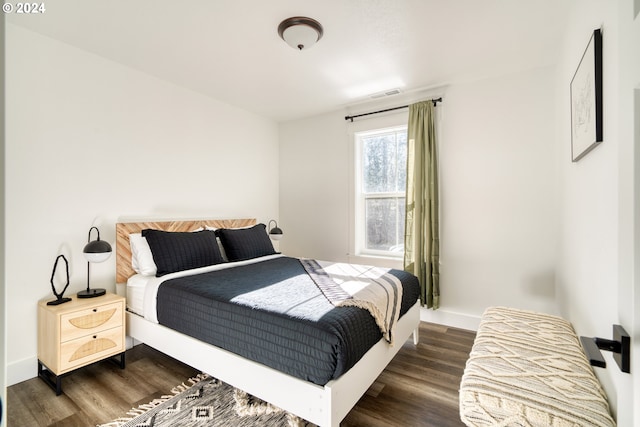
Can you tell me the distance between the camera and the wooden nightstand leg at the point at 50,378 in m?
1.97

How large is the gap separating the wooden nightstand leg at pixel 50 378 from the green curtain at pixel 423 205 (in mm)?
3151

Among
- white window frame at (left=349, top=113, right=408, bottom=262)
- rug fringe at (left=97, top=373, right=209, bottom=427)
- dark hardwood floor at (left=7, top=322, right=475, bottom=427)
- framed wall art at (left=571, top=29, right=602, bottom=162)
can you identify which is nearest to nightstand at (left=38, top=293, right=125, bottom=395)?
dark hardwood floor at (left=7, top=322, right=475, bottom=427)

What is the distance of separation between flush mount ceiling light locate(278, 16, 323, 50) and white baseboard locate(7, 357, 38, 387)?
3137 mm

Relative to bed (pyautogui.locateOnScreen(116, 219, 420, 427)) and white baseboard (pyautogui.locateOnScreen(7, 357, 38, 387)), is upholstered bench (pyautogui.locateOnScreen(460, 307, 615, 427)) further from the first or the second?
white baseboard (pyautogui.locateOnScreen(7, 357, 38, 387))

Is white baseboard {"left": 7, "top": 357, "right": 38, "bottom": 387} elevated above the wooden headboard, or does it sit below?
below

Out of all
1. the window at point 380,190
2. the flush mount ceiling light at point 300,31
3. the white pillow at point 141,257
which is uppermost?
the flush mount ceiling light at point 300,31

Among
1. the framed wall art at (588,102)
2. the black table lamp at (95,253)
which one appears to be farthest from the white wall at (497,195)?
the black table lamp at (95,253)

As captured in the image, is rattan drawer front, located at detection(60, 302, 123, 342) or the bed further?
rattan drawer front, located at detection(60, 302, 123, 342)

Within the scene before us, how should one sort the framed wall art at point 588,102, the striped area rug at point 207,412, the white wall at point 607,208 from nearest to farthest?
1. the white wall at point 607,208
2. the framed wall art at point 588,102
3. the striped area rug at point 207,412

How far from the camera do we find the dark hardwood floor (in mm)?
1745

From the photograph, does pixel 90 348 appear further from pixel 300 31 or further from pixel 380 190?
pixel 380 190

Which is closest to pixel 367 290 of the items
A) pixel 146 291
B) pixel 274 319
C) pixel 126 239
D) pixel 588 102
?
pixel 274 319

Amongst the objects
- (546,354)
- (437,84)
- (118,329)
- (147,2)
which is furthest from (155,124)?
(546,354)

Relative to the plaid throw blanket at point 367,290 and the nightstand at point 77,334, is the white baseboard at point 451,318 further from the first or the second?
the nightstand at point 77,334
